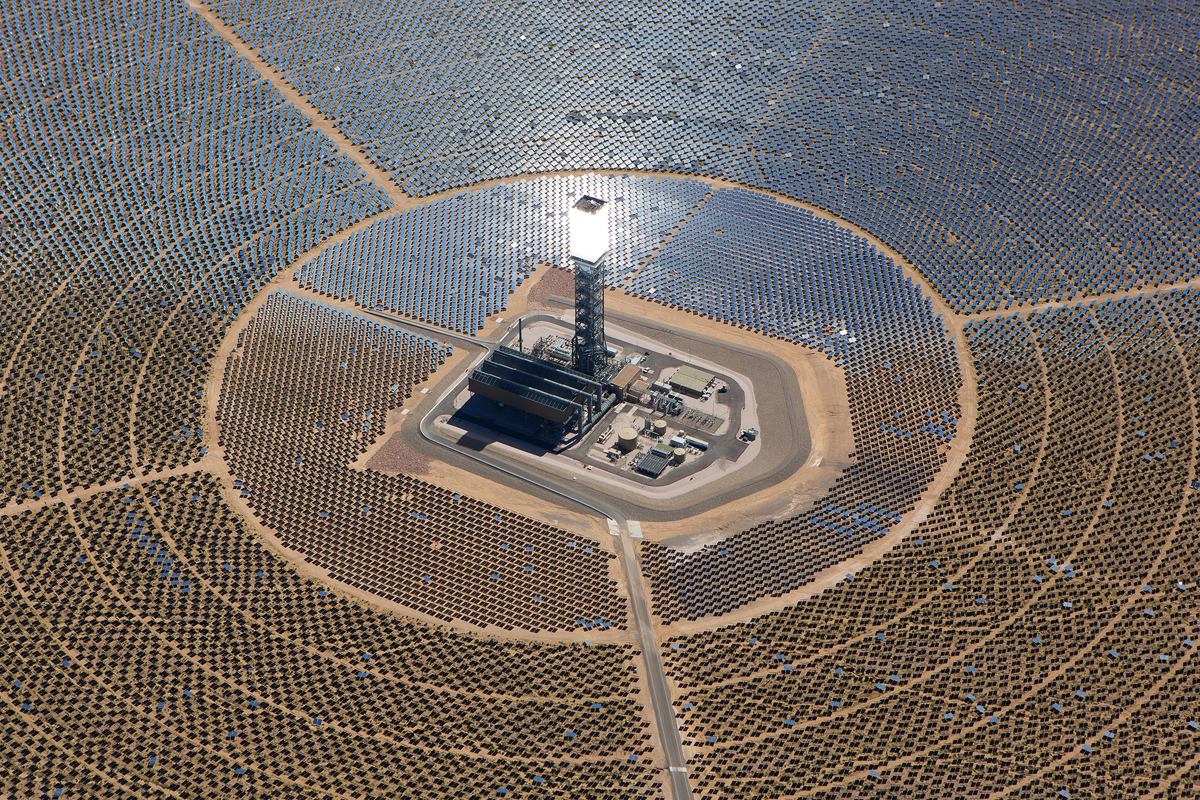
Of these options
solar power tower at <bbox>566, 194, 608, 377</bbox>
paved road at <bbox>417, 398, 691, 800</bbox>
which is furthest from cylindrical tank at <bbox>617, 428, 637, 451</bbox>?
solar power tower at <bbox>566, 194, 608, 377</bbox>

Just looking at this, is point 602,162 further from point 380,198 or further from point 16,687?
point 16,687

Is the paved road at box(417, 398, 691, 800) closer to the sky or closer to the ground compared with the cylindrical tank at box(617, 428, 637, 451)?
closer to the ground

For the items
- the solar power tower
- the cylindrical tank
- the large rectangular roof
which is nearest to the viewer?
the cylindrical tank

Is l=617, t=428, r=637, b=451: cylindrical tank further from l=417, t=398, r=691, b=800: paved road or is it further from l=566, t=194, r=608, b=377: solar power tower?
l=566, t=194, r=608, b=377: solar power tower

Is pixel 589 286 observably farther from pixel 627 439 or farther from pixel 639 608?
pixel 639 608

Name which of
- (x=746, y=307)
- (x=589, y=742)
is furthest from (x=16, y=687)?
(x=746, y=307)

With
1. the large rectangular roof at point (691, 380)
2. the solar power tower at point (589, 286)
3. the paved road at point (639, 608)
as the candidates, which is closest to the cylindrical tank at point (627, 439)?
the paved road at point (639, 608)
